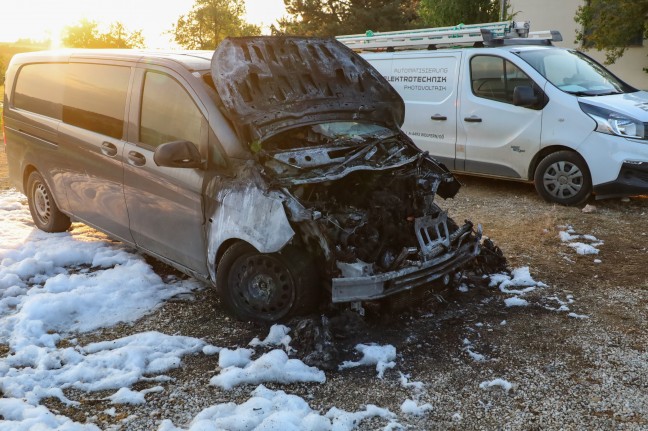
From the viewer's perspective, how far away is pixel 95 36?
34.8 meters

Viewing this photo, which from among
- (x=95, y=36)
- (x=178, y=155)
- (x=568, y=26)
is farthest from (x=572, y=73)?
(x=95, y=36)

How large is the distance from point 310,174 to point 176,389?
1614 millimetres

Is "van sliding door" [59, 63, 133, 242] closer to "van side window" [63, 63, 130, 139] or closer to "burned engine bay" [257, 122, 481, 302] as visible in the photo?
"van side window" [63, 63, 130, 139]

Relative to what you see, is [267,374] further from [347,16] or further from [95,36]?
[95,36]

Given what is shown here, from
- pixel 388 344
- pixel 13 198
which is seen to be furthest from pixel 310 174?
pixel 13 198

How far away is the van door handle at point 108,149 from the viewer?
516 cm

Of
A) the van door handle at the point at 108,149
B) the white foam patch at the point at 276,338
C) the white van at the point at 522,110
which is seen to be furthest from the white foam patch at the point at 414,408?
the white van at the point at 522,110

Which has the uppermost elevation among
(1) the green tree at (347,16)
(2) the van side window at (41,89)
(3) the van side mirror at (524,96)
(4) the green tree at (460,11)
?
(1) the green tree at (347,16)

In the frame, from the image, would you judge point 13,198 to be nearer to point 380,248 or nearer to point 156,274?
point 156,274

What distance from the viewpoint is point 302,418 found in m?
3.35

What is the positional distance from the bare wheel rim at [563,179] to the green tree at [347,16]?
26858 mm

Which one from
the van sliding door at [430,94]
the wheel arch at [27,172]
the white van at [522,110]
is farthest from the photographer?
the van sliding door at [430,94]

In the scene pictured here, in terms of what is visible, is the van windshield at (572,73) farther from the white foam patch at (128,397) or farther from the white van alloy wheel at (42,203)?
the white foam patch at (128,397)

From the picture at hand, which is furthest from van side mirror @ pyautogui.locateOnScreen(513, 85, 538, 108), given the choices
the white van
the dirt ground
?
the dirt ground
